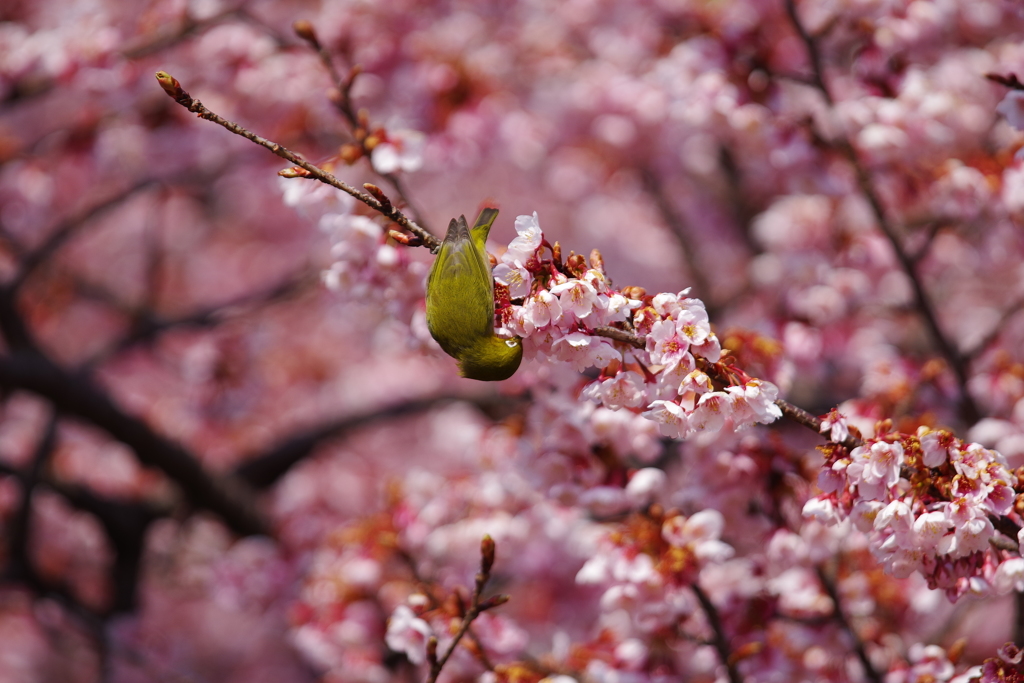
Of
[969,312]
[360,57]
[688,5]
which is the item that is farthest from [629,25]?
[969,312]

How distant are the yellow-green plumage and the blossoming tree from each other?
0.25 ft

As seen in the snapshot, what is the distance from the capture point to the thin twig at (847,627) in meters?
2.06

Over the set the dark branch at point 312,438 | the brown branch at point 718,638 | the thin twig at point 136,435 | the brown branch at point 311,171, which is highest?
the dark branch at point 312,438

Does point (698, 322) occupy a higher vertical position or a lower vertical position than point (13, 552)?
lower

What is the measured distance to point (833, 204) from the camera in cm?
365

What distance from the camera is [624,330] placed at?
4.84ft

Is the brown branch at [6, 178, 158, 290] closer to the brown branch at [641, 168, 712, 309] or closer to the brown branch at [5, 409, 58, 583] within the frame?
the brown branch at [5, 409, 58, 583]

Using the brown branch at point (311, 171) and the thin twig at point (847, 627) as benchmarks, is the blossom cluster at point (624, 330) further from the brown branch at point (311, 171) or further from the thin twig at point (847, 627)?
the thin twig at point (847, 627)

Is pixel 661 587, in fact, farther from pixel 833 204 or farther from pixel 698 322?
pixel 833 204

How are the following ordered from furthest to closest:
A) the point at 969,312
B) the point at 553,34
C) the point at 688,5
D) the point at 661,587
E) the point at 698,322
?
the point at 969,312 → the point at 553,34 → the point at 688,5 → the point at 661,587 → the point at 698,322

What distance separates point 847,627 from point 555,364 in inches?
46.0

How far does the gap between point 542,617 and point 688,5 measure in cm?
350

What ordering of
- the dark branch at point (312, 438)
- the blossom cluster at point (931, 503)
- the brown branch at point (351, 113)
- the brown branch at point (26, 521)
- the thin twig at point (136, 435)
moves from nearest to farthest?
1. the blossom cluster at point (931, 503)
2. the brown branch at point (351, 113)
3. the thin twig at point (136, 435)
4. the brown branch at point (26, 521)
5. the dark branch at point (312, 438)

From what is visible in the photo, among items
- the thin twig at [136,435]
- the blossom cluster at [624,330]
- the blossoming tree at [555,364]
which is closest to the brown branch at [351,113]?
the blossoming tree at [555,364]
